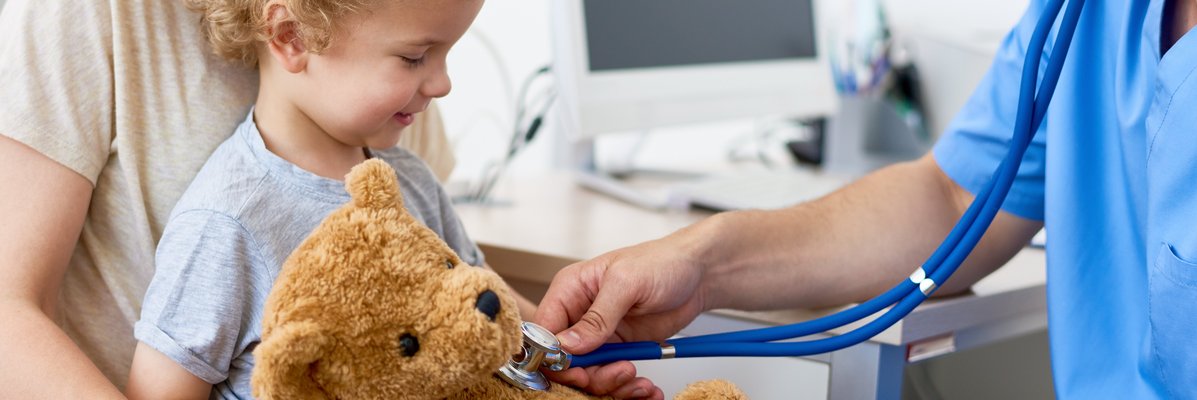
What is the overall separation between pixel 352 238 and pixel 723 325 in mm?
518

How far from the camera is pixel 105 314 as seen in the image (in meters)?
0.88

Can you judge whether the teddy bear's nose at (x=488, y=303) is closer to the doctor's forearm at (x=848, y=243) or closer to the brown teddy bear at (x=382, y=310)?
the brown teddy bear at (x=382, y=310)

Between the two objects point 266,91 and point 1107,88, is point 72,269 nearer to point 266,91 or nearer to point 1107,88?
point 266,91

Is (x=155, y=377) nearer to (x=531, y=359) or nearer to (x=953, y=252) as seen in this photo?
(x=531, y=359)

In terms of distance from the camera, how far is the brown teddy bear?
576 mm

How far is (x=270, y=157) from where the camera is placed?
0.81 m

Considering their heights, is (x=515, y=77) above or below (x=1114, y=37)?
below

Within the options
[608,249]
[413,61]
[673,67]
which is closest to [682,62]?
[673,67]

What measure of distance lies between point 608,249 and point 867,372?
31 centimetres

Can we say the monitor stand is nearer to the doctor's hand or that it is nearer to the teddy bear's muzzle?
the doctor's hand

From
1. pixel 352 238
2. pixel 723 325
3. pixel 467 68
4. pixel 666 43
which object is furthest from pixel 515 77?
pixel 352 238

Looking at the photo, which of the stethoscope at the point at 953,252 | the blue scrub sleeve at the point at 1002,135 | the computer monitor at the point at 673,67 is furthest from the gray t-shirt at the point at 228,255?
the computer monitor at the point at 673,67

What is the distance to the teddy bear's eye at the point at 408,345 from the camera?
588 millimetres

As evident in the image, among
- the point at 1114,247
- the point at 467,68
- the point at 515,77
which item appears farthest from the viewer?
the point at 515,77
